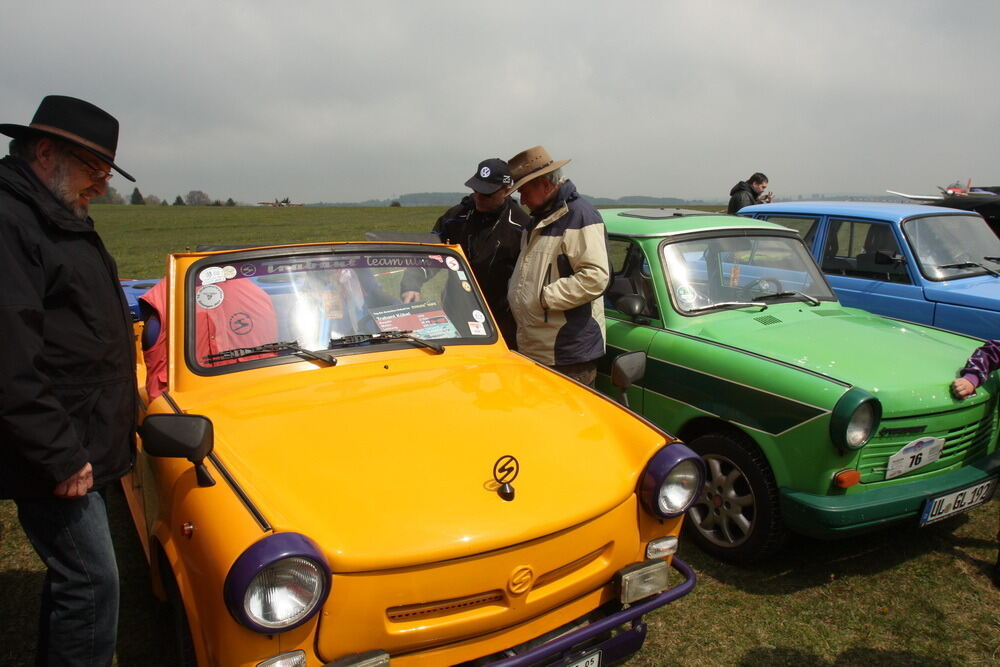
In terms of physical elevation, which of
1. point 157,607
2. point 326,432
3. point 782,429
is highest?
point 326,432

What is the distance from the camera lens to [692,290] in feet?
14.5

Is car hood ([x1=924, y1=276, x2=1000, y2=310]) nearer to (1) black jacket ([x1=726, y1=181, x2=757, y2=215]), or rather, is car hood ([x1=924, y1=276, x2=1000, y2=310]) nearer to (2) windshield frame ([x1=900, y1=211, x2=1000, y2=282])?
(2) windshield frame ([x1=900, y1=211, x2=1000, y2=282])

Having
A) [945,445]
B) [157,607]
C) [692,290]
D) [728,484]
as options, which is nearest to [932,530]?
[945,445]

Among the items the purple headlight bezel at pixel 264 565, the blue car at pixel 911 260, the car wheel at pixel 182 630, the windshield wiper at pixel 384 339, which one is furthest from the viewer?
the blue car at pixel 911 260

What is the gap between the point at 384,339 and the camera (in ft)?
10.6

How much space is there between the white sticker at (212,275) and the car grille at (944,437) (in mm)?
3146

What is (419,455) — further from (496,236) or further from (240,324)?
(496,236)

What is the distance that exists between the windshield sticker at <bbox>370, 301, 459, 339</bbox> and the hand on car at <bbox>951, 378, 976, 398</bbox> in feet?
8.42

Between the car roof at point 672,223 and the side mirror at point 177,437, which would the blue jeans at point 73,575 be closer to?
the side mirror at point 177,437

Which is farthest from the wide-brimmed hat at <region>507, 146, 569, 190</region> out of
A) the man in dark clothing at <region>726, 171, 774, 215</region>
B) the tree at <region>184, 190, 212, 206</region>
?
the tree at <region>184, 190, 212, 206</region>

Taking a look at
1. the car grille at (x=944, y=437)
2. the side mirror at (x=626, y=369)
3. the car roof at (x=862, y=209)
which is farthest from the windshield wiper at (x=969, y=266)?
the side mirror at (x=626, y=369)

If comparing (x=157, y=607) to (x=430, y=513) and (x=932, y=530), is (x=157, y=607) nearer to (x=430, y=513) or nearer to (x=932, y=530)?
(x=430, y=513)

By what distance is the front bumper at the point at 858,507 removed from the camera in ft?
10.6

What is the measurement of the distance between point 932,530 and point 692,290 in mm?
2052
